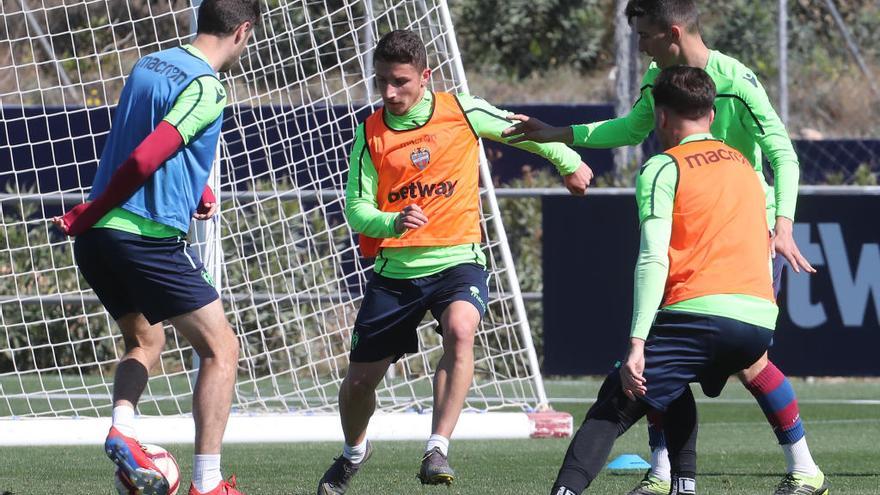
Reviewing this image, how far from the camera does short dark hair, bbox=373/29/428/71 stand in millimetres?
5859

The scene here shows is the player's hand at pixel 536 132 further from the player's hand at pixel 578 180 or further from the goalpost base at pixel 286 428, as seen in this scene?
the goalpost base at pixel 286 428

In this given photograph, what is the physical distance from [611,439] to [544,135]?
1661mm

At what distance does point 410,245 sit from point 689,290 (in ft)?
5.39

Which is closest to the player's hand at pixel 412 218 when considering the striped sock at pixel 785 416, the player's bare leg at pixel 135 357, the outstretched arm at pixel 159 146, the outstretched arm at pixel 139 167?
the outstretched arm at pixel 159 146

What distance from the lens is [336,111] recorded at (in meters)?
9.35

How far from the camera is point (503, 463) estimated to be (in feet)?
23.5

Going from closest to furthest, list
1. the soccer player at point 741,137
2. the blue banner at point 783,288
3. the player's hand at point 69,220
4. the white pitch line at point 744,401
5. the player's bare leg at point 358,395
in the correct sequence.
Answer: the player's hand at point 69,220
the soccer player at point 741,137
the player's bare leg at point 358,395
the blue banner at point 783,288
the white pitch line at point 744,401

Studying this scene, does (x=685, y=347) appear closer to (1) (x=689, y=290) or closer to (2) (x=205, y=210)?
(1) (x=689, y=290)

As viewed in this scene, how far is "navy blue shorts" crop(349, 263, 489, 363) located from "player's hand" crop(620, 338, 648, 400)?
1514mm

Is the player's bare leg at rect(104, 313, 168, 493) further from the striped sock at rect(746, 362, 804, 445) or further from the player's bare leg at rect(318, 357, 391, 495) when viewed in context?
the striped sock at rect(746, 362, 804, 445)

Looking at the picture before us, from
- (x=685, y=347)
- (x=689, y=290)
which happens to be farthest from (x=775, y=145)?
(x=685, y=347)

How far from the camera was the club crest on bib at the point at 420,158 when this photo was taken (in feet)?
19.4

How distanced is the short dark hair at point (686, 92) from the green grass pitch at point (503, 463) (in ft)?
6.06

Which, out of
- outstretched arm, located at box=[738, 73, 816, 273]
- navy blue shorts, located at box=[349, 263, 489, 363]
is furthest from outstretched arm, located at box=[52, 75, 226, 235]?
outstretched arm, located at box=[738, 73, 816, 273]
